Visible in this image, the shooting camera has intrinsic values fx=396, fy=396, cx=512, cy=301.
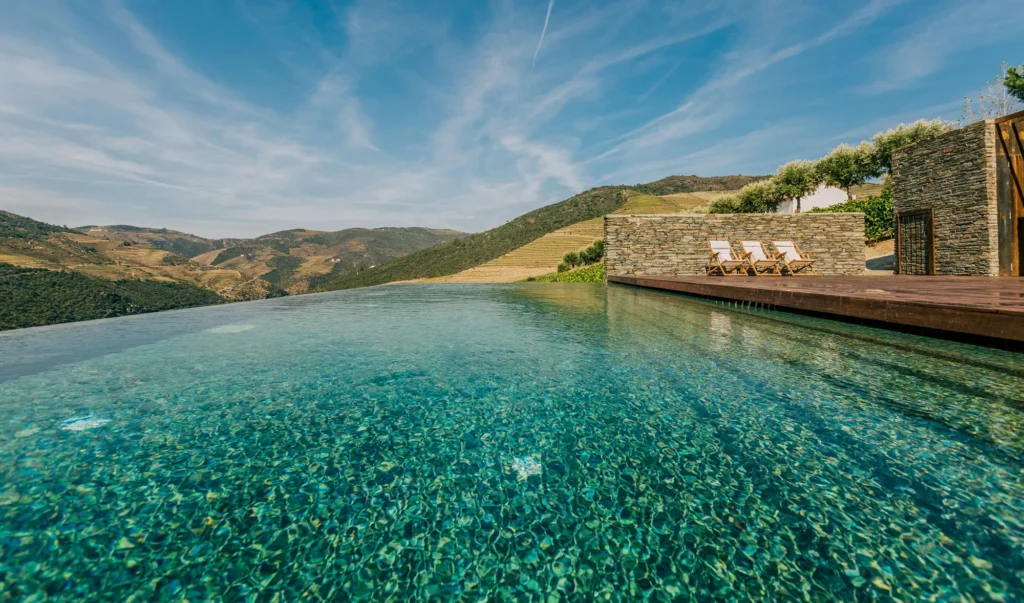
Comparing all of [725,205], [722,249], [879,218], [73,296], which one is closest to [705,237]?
[722,249]

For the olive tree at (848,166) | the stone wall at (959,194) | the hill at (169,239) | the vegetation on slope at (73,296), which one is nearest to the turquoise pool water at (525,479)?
the stone wall at (959,194)

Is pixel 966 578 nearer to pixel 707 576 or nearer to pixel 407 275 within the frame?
pixel 707 576

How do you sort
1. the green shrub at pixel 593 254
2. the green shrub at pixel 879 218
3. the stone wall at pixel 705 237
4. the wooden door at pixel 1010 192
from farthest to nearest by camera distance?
the green shrub at pixel 593 254 < the green shrub at pixel 879 218 < the stone wall at pixel 705 237 < the wooden door at pixel 1010 192

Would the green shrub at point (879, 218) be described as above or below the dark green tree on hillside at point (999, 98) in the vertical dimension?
below

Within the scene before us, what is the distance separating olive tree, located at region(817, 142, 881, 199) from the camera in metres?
21.9

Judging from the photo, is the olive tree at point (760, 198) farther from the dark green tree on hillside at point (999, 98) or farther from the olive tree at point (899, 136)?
the dark green tree on hillside at point (999, 98)

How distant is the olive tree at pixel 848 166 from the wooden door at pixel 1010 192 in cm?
1527

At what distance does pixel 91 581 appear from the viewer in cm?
127

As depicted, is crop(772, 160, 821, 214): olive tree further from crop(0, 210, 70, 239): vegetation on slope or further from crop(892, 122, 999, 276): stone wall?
crop(0, 210, 70, 239): vegetation on slope

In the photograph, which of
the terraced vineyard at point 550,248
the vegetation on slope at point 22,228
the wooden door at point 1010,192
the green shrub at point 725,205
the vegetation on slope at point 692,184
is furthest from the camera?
the vegetation on slope at point 692,184

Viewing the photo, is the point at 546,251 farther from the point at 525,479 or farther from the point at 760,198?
the point at 525,479

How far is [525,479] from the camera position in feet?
6.14

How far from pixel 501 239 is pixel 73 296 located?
149 feet

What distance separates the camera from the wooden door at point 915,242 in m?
10.5
